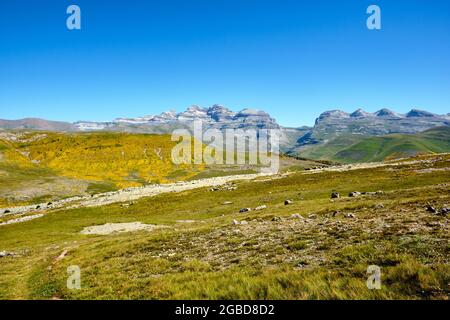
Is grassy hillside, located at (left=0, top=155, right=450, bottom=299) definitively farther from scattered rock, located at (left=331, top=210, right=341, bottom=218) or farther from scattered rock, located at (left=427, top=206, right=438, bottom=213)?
scattered rock, located at (left=427, top=206, right=438, bottom=213)

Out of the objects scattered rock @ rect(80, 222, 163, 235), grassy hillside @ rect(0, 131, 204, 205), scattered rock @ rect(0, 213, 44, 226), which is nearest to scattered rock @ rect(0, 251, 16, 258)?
scattered rock @ rect(80, 222, 163, 235)

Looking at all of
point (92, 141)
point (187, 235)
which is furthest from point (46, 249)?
point (92, 141)

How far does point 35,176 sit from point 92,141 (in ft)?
196

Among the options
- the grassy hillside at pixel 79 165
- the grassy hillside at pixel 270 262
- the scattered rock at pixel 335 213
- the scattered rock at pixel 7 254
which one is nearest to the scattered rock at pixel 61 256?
the grassy hillside at pixel 270 262

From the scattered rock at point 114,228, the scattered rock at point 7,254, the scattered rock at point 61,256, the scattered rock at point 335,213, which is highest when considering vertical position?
the scattered rock at point 335,213

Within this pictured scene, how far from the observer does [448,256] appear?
1233 centimetres

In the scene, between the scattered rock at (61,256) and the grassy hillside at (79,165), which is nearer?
the scattered rock at (61,256)

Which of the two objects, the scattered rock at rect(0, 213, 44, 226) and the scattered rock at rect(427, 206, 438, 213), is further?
the scattered rock at rect(0, 213, 44, 226)

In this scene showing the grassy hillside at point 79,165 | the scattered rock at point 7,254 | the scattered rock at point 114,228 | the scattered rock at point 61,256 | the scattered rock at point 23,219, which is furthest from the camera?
the grassy hillside at point 79,165

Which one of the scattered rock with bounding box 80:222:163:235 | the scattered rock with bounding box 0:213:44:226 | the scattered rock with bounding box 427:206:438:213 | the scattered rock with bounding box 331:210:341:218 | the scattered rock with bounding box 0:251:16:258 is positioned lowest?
the scattered rock with bounding box 0:213:44:226

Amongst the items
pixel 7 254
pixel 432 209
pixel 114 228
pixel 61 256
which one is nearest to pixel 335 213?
pixel 432 209

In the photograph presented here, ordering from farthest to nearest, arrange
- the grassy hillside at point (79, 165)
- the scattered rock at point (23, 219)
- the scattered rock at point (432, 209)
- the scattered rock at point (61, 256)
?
the grassy hillside at point (79, 165) < the scattered rock at point (23, 219) < the scattered rock at point (61, 256) < the scattered rock at point (432, 209)

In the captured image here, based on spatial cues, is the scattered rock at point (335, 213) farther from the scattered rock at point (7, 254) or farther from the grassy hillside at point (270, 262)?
the scattered rock at point (7, 254)

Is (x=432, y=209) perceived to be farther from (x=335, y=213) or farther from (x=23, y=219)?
(x=23, y=219)
